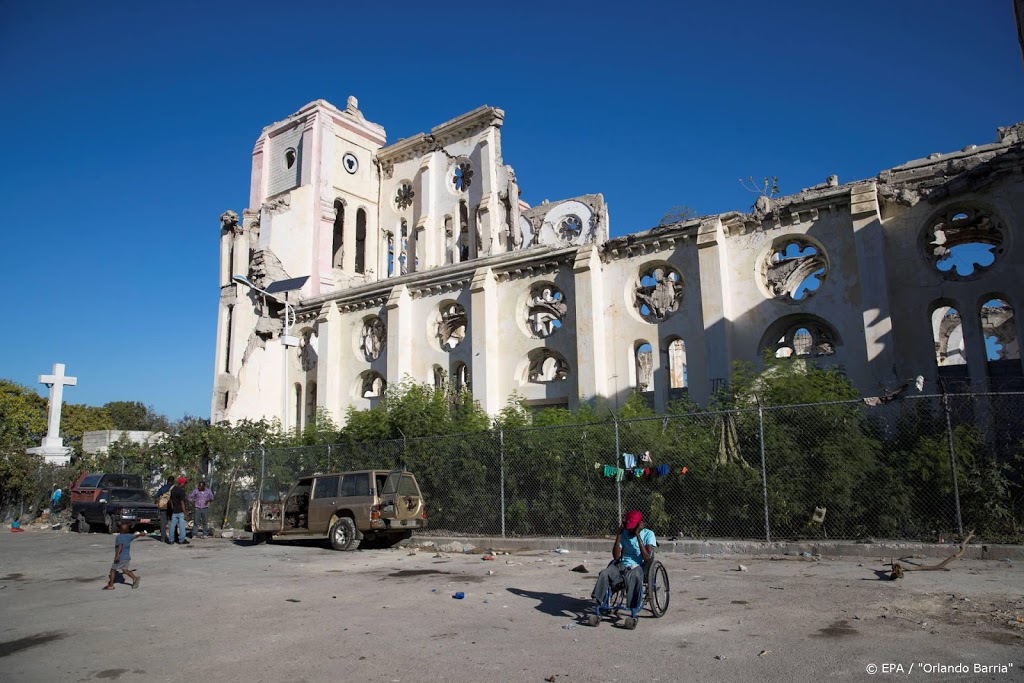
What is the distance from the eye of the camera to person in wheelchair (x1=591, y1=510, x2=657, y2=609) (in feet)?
24.0

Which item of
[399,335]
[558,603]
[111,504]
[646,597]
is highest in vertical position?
[399,335]

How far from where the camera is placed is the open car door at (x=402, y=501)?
15.4 meters

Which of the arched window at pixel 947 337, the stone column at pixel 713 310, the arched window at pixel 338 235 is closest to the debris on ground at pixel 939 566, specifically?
the stone column at pixel 713 310

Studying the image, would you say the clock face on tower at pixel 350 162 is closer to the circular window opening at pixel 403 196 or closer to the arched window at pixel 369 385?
the circular window opening at pixel 403 196

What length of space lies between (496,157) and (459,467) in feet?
74.3

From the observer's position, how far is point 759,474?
13258 mm

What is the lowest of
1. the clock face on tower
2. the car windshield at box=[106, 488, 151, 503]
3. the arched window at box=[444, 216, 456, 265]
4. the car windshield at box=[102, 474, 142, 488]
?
the car windshield at box=[106, 488, 151, 503]

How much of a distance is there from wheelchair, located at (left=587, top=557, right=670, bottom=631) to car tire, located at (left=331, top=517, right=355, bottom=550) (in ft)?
30.2

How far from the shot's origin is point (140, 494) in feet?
76.8

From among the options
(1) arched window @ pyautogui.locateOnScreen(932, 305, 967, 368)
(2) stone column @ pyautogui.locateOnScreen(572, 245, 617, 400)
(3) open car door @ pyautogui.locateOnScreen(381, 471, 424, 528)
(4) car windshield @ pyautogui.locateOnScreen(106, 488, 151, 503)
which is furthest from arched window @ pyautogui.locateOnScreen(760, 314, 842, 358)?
(4) car windshield @ pyautogui.locateOnScreen(106, 488, 151, 503)

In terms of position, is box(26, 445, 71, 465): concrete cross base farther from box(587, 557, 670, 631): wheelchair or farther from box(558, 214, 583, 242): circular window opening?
box(587, 557, 670, 631): wheelchair

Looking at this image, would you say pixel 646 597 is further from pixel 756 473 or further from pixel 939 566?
pixel 756 473

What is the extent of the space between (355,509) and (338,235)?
29.1 metres

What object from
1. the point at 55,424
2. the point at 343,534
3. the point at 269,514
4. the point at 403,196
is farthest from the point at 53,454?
the point at 343,534
